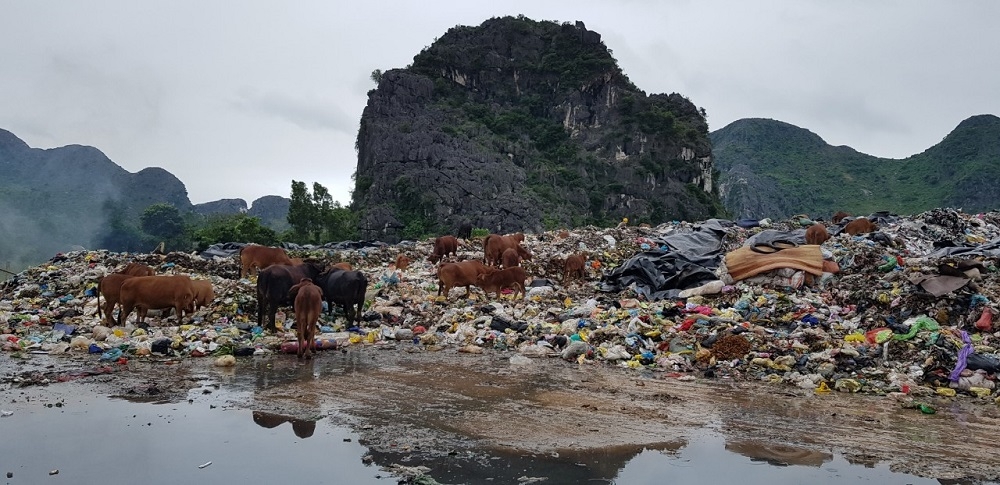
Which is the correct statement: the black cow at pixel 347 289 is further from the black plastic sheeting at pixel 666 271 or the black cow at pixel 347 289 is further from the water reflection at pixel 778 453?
the water reflection at pixel 778 453

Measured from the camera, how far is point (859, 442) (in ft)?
15.9

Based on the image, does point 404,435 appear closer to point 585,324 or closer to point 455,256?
point 585,324

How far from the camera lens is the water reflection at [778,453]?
442 centimetres

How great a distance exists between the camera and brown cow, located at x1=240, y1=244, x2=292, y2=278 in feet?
46.0

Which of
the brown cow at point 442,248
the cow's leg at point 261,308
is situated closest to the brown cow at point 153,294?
the cow's leg at point 261,308

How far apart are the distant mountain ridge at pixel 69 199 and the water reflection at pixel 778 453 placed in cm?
5228

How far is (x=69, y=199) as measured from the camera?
70.7 meters

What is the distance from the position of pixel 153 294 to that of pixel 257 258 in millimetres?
4649

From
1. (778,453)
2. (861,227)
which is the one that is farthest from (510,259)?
(778,453)

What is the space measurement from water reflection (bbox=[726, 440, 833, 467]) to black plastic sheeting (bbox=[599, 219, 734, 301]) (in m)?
Result: 6.92

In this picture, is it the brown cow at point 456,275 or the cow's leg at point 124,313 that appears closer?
the cow's leg at point 124,313

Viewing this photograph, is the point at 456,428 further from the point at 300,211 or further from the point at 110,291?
the point at 300,211

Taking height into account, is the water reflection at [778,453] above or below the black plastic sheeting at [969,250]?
below

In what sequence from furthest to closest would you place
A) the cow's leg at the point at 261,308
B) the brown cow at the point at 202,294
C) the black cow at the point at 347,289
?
the brown cow at the point at 202,294
the black cow at the point at 347,289
the cow's leg at the point at 261,308
